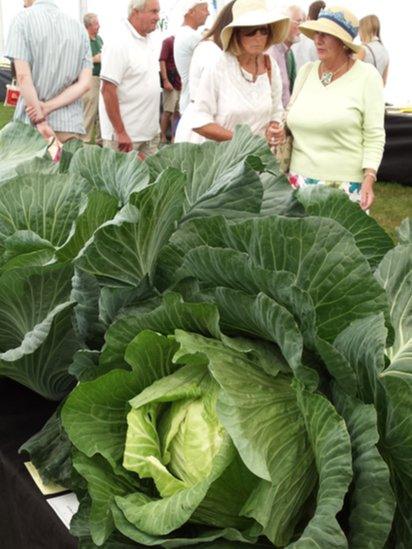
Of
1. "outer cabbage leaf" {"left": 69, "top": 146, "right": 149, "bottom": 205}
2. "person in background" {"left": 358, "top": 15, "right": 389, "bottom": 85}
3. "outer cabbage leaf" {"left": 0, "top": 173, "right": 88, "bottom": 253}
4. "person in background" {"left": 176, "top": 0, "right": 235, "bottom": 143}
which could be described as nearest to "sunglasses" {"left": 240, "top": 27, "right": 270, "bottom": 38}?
"person in background" {"left": 176, "top": 0, "right": 235, "bottom": 143}

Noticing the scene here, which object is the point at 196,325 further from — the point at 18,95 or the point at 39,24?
the point at 18,95

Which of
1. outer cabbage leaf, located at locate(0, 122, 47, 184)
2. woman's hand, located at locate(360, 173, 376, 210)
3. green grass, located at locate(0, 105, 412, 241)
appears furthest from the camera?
green grass, located at locate(0, 105, 412, 241)

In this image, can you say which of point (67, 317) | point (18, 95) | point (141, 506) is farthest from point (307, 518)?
point (18, 95)

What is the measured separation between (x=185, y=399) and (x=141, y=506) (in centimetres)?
12

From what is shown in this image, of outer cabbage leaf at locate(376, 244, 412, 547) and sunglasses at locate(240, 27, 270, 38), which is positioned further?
sunglasses at locate(240, 27, 270, 38)

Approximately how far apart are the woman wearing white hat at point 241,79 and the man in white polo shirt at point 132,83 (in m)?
0.97

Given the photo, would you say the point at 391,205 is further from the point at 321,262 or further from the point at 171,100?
the point at 321,262

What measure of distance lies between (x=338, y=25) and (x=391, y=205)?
304 centimetres

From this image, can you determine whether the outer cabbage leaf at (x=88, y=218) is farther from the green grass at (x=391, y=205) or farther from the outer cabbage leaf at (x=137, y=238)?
the green grass at (x=391, y=205)

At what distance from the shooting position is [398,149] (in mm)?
6855

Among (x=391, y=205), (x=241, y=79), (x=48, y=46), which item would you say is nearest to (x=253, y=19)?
(x=241, y=79)

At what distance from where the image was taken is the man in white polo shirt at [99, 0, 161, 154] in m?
3.82

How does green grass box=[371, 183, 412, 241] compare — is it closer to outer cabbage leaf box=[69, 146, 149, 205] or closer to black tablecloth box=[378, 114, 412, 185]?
black tablecloth box=[378, 114, 412, 185]

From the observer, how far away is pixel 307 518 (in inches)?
30.6
